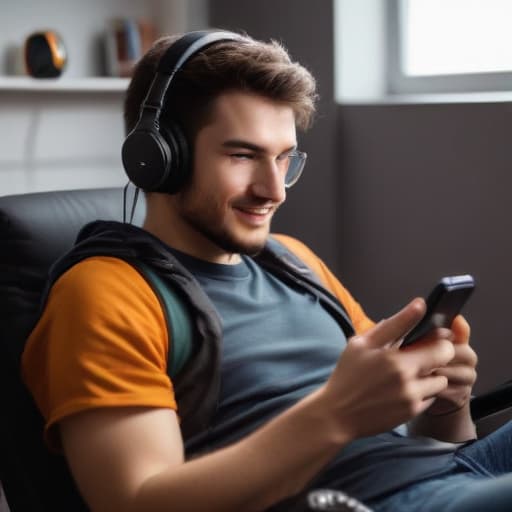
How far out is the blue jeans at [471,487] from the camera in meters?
1.01

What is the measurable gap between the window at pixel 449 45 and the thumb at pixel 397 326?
1362 mm

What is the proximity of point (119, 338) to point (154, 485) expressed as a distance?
19cm

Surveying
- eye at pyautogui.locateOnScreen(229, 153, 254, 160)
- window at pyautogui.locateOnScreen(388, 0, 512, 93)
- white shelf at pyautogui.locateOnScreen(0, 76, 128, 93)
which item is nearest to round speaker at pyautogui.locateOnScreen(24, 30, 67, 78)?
white shelf at pyautogui.locateOnScreen(0, 76, 128, 93)

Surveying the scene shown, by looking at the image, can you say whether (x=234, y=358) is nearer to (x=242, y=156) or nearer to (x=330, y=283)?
(x=242, y=156)

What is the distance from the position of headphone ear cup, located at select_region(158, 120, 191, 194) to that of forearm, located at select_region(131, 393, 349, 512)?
1.33 ft

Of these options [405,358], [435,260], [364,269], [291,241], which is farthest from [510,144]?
[405,358]

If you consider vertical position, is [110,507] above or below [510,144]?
below

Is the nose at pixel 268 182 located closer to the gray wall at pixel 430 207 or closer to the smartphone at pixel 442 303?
the smartphone at pixel 442 303

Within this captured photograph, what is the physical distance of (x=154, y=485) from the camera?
3.51 ft

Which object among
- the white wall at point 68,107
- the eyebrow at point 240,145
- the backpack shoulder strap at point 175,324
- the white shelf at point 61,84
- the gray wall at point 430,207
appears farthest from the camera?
the white wall at point 68,107

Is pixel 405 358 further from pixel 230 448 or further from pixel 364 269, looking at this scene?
pixel 364 269

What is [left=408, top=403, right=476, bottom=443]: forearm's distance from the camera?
4.63 ft

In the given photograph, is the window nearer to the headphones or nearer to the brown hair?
the brown hair

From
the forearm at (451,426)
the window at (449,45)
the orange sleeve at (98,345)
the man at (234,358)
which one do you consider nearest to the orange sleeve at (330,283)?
the man at (234,358)
